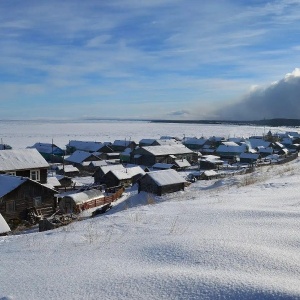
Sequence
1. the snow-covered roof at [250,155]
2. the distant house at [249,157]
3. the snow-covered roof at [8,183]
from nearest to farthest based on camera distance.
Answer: the snow-covered roof at [8,183], the distant house at [249,157], the snow-covered roof at [250,155]

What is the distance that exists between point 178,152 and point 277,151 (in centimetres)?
2727

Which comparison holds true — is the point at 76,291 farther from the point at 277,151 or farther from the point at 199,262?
the point at 277,151

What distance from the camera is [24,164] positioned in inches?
1083

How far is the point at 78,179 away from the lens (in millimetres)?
45094

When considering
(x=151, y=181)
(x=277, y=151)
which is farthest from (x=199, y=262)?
(x=277, y=151)

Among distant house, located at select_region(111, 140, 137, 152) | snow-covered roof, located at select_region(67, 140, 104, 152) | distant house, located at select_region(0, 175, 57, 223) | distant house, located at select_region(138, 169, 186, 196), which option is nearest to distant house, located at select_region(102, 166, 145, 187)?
distant house, located at select_region(138, 169, 186, 196)

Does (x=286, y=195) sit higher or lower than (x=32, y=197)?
higher

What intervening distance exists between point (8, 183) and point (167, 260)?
19.9 metres

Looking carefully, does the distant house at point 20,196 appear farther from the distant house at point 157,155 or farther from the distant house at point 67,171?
the distant house at point 157,155

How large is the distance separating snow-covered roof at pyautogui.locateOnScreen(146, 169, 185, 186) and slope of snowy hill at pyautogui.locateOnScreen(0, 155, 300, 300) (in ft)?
64.4

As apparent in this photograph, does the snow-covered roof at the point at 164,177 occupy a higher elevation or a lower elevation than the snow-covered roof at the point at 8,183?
lower

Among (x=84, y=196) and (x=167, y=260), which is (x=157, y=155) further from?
(x=167, y=260)

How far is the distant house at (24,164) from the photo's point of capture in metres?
26.9

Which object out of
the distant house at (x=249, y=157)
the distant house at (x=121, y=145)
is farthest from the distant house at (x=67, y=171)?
the distant house at (x=121, y=145)
